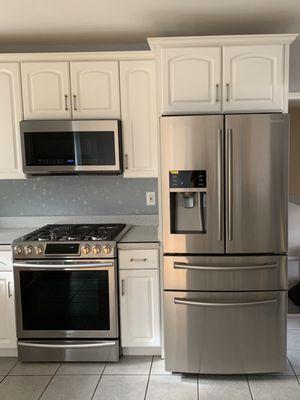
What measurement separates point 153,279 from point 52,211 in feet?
3.83

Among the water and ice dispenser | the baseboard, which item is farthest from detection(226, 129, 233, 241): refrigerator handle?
the baseboard

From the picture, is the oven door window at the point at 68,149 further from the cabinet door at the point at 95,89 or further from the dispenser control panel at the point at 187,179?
the dispenser control panel at the point at 187,179

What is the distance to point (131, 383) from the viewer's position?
2498 mm

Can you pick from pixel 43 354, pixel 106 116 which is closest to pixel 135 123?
pixel 106 116

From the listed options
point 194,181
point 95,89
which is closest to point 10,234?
point 95,89

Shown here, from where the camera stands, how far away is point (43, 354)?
2742 mm

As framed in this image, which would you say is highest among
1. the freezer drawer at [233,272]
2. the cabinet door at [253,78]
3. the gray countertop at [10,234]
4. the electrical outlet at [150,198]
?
the cabinet door at [253,78]

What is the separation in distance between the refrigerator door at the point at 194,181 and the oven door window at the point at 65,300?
0.63 m

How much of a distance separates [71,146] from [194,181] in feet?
3.39

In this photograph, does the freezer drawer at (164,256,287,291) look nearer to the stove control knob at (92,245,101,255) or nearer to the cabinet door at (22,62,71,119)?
the stove control knob at (92,245,101,255)

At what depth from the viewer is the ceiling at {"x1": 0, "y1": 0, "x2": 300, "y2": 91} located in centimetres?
228

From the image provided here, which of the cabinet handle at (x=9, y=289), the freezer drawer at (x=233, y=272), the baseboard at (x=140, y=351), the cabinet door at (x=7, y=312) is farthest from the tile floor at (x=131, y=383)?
the freezer drawer at (x=233, y=272)

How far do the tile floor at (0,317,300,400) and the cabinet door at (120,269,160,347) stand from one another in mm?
200

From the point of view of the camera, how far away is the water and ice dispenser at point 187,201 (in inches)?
94.2
